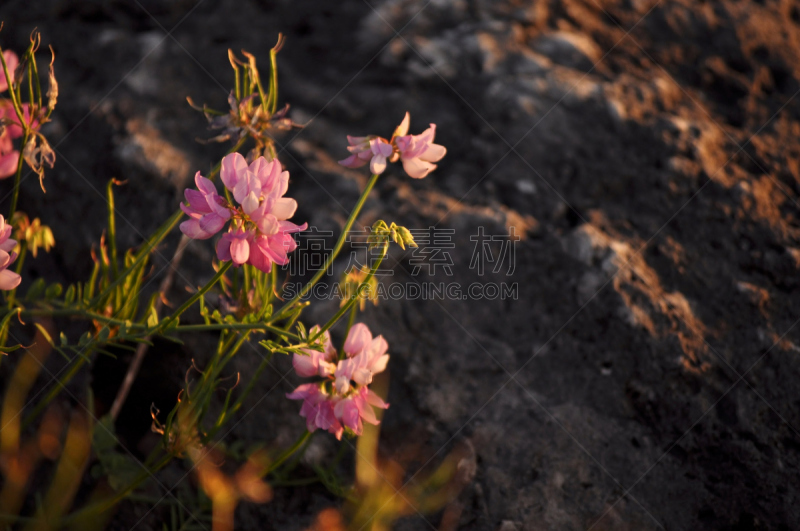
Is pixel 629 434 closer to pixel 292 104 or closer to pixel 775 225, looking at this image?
pixel 775 225

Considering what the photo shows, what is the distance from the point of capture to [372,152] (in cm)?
105

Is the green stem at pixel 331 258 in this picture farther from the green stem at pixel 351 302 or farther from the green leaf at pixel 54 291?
the green leaf at pixel 54 291

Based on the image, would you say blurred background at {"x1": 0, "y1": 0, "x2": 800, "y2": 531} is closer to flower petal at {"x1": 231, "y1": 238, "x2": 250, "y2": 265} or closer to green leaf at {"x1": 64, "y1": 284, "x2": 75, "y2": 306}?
green leaf at {"x1": 64, "y1": 284, "x2": 75, "y2": 306}

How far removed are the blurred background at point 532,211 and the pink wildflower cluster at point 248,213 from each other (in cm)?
49

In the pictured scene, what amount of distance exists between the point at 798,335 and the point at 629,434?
1.43 ft

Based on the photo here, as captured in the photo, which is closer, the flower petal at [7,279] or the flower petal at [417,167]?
the flower petal at [7,279]

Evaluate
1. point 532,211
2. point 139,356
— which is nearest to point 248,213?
point 139,356

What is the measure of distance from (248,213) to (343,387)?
0.34m

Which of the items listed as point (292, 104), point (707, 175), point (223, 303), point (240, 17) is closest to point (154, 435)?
point (223, 303)

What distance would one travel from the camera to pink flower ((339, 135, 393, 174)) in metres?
1.02

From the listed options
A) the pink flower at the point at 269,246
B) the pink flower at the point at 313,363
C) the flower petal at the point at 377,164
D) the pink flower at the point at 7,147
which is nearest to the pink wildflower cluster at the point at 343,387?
the pink flower at the point at 313,363

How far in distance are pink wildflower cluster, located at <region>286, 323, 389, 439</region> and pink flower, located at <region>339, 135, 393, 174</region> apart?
0.29 meters

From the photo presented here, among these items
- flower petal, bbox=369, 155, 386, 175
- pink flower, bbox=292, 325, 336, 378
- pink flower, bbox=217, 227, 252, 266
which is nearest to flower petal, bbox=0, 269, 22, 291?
pink flower, bbox=217, 227, 252, 266

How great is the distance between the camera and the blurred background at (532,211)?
1.17 metres
